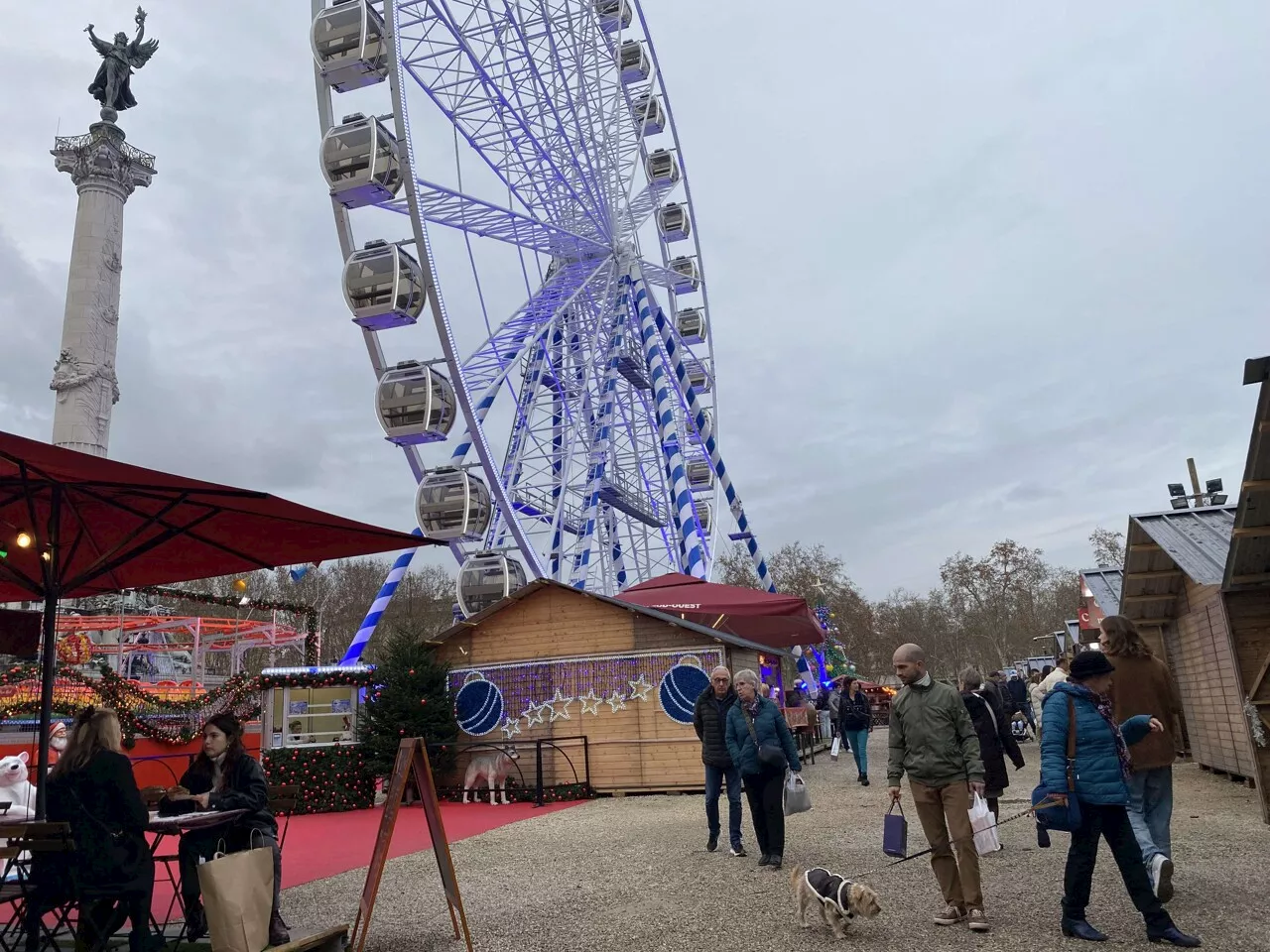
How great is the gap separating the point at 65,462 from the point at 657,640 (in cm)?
948

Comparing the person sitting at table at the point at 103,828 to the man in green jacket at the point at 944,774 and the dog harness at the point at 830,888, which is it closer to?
the dog harness at the point at 830,888

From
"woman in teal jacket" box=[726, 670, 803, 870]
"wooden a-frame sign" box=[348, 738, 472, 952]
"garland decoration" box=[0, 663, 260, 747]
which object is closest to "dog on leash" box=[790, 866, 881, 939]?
"woman in teal jacket" box=[726, 670, 803, 870]

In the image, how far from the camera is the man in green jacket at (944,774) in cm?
505

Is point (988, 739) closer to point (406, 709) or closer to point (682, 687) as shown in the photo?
point (682, 687)

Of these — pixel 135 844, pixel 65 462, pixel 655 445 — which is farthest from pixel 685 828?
pixel 655 445

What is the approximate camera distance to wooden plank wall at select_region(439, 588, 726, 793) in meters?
12.9

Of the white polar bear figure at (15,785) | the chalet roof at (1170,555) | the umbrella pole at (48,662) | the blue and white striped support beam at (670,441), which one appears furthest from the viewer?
the blue and white striped support beam at (670,441)

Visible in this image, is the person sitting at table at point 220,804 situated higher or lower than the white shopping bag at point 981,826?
higher

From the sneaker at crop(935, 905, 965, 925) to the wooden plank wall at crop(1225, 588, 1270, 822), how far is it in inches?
156

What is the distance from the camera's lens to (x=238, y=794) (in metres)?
5.33

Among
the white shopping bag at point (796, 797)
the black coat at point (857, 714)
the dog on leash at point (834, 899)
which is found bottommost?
the dog on leash at point (834, 899)

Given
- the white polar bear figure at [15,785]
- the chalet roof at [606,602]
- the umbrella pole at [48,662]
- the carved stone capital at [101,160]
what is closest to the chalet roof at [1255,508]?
the chalet roof at [606,602]

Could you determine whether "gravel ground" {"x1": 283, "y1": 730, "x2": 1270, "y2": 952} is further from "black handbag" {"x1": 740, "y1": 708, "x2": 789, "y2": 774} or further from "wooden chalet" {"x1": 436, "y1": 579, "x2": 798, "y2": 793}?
"wooden chalet" {"x1": 436, "y1": 579, "x2": 798, "y2": 793}

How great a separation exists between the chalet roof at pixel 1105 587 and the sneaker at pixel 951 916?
1197 cm
